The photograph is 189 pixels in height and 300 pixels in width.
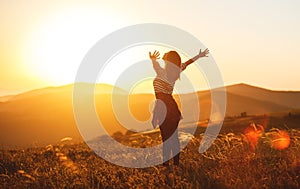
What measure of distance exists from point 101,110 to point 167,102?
102 metres

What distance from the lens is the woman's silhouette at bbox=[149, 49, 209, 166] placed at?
8938 millimetres

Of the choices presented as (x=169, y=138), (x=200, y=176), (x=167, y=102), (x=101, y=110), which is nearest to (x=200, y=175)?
(x=200, y=176)

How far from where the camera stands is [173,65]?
893 centimetres

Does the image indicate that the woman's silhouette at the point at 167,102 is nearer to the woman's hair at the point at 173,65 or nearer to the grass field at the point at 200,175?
the woman's hair at the point at 173,65

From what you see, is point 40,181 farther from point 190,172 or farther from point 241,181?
point 241,181

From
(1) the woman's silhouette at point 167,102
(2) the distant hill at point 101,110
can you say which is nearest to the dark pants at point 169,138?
(1) the woman's silhouette at point 167,102

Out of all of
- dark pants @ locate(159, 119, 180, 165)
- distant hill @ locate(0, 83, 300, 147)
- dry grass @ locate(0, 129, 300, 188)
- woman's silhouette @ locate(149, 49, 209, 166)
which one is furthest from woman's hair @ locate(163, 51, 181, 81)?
distant hill @ locate(0, 83, 300, 147)

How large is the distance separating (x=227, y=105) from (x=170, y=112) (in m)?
107

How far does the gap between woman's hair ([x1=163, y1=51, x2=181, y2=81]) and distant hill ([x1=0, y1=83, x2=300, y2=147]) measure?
191 feet

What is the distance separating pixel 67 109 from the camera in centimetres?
12175

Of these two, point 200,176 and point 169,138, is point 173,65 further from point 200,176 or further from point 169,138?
point 200,176

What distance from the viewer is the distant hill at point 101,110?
81250 mm

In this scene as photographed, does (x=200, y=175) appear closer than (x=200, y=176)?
No

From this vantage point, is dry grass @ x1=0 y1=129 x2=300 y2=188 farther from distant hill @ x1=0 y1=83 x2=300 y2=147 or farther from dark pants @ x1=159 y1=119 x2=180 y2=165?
distant hill @ x1=0 y1=83 x2=300 y2=147
